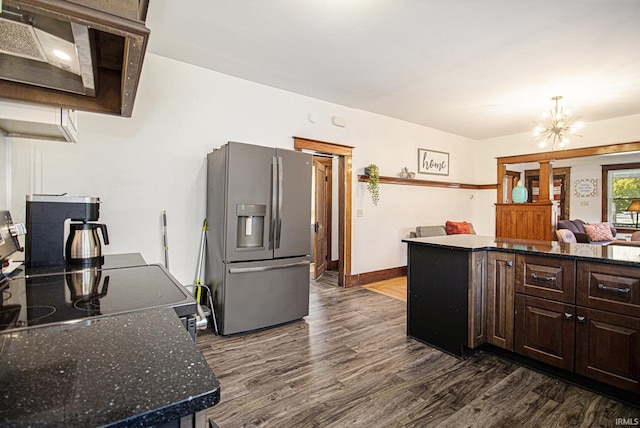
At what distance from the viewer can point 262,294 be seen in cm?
307

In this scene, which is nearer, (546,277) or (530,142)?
(546,277)

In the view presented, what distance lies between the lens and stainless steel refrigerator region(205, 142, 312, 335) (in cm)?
290

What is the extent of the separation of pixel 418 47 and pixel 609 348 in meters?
2.76

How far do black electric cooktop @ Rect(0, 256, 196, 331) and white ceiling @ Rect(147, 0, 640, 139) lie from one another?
2.05 metres

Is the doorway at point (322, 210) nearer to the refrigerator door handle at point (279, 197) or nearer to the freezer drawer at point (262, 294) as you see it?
the freezer drawer at point (262, 294)

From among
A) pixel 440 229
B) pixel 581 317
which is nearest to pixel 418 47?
pixel 581 317

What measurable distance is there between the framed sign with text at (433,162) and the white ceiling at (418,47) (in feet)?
4.62

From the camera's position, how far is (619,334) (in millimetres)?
1934

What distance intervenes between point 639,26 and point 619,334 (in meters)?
2.54

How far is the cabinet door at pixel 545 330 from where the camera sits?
2.15m

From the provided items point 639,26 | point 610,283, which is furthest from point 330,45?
point 610,283

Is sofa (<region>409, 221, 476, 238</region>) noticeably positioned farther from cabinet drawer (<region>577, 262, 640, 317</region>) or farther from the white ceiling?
cabinet drawer (<region>577, 262, 640, 317</region>)

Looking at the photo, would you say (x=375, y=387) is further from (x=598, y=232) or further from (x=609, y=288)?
(x=598, y=232)

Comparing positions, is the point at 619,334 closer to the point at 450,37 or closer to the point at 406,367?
the point at 406,367
